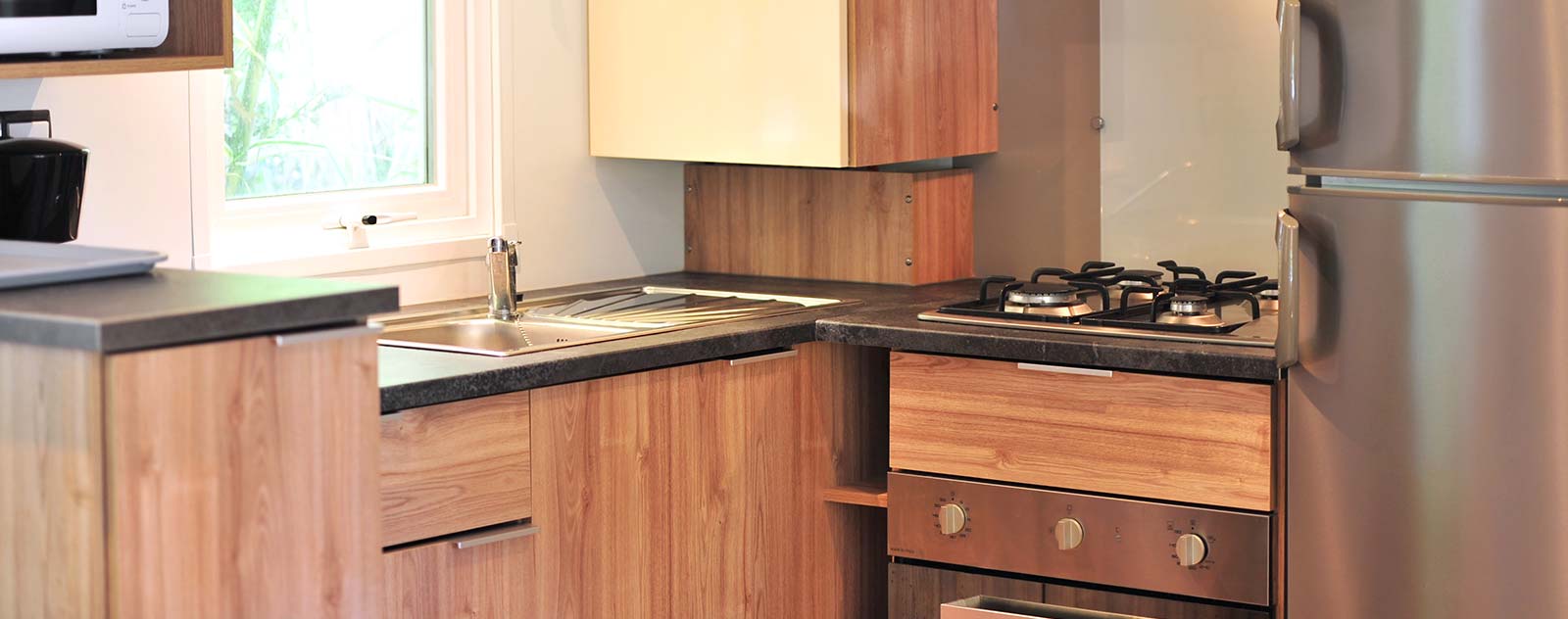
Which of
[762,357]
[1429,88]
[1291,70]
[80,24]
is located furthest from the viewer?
[762,357]

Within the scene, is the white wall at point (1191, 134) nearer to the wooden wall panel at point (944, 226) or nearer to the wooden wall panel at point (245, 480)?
the wooden wall panel at point (944, 226)

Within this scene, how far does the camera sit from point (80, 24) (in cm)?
224

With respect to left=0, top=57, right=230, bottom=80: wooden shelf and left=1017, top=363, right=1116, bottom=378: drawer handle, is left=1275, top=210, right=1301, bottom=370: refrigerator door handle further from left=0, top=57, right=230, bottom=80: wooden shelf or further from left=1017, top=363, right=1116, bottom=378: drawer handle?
left=0, top=57, right=230, bottom=80: wooden shelf

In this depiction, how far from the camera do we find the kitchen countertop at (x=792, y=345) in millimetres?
2398

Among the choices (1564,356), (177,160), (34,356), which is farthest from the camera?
(177,160)

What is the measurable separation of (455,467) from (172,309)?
774mm

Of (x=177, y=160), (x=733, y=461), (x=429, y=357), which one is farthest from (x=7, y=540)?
(x=733, y=461)

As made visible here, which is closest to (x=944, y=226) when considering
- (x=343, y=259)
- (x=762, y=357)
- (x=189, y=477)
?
(x=762, y=357)

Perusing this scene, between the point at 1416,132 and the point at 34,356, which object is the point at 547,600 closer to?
the point at 34,356

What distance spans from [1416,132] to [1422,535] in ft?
1.77

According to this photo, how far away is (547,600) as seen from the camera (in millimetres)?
2539

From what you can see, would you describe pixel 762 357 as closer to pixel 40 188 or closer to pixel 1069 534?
pixel 1069 534

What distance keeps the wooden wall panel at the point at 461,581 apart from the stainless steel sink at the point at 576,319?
30 cm

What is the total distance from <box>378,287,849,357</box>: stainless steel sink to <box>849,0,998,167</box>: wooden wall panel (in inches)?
12.7
